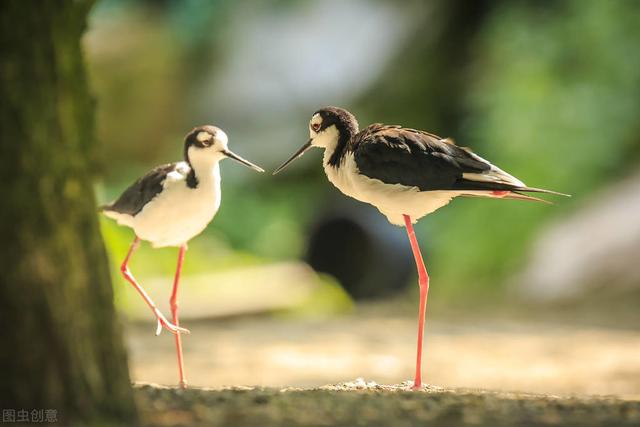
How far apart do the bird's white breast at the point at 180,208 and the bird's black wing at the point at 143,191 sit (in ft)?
0.11

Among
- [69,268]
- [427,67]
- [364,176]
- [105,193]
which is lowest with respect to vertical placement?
[69,268]

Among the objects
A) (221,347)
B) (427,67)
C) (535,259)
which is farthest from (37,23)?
(427,67)

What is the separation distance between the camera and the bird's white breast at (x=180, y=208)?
3102 millimetres

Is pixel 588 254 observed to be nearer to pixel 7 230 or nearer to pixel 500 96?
pixel 500 96

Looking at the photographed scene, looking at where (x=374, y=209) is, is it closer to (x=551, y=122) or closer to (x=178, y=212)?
(x=551, y=122)

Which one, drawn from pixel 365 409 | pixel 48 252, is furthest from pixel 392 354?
pixel 48 252

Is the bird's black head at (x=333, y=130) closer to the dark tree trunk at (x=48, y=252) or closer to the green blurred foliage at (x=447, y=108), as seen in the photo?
the dark tree trunk at (x=48, y=252)

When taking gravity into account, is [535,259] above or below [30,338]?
above

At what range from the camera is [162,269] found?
341 inches

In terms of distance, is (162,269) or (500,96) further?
(500,96)

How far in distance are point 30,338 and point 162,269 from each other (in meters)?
6.53

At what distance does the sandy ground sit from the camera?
5438 millimetres

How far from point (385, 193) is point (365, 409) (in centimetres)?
80

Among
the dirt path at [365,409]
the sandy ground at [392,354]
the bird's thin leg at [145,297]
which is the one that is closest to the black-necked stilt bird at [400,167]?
the dirt path at [365,409]
